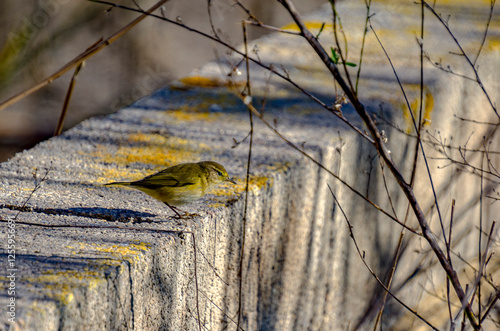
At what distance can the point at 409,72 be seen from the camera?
3621 mm

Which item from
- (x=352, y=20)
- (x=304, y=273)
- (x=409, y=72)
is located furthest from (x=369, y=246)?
(x=352, y=20)

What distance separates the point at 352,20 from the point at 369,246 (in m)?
1.97

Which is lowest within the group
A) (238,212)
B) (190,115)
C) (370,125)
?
(238,212)

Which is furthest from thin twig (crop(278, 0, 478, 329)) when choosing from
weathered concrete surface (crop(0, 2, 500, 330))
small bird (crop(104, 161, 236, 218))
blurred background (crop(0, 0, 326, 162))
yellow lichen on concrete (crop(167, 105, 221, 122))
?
blurred background (crop(0, 0, 326, 162))

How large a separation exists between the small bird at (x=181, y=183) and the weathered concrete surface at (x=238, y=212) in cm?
5

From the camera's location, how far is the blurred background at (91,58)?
648 centimetres

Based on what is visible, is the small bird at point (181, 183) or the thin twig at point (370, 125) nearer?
the thin twig at point (370, 125)

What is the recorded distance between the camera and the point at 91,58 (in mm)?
7223

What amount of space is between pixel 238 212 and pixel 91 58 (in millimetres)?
5406

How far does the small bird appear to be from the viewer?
2193 mm

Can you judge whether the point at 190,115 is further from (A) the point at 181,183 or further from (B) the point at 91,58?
(B) the point at 91,58

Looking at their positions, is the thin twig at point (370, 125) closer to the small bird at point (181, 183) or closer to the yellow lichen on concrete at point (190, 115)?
the small bird at point (181, 183)

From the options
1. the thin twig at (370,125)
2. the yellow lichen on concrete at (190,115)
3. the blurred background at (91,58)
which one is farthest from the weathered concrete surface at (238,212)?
the blurred background at (91,58)

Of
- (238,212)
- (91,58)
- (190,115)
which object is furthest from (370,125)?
(91,58)
